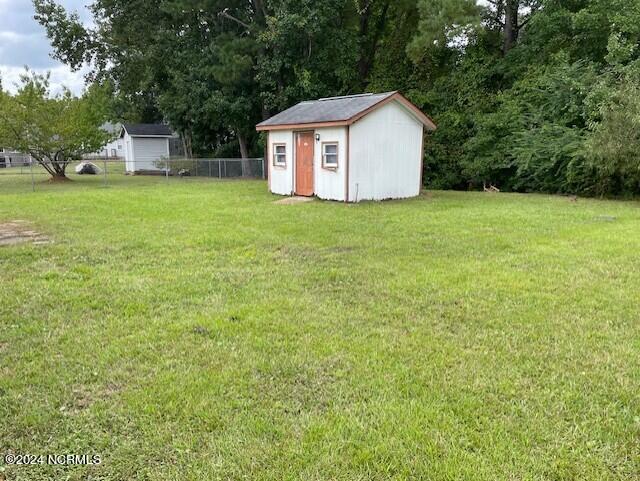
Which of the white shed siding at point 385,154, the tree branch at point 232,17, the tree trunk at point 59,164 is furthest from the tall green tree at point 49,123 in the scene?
the white shed siding at point 385,154

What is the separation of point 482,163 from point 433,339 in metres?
14.6

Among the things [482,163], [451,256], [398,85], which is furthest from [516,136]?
[451,256]

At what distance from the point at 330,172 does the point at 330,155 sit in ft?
1.48

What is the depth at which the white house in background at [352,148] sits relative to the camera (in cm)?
1220

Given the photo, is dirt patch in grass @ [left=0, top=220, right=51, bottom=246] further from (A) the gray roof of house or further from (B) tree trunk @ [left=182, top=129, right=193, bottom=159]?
(A) the gray roof of house

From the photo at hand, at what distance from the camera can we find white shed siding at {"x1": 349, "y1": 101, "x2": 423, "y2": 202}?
1227 cm

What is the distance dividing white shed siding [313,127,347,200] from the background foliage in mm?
6590

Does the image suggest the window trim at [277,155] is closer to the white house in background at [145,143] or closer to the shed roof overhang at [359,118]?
the shed roof overhang at [359,118]

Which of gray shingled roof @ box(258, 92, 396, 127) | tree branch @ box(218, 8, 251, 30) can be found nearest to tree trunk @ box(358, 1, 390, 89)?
tree branch @ box(218, 8, 251, 30)

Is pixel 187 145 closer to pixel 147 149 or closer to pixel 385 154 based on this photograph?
pixel 147 149

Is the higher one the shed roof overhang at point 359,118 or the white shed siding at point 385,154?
the shed roof overhang at point 359,118

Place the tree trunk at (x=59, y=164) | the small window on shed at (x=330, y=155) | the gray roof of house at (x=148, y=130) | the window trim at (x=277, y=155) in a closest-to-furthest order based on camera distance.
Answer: the small window on shed at (x=330, y=155)
the window trim at (x=277, y=155)
the tree trunk at (x=59, y=164)
the gray roof of house at (x=148, y=130)

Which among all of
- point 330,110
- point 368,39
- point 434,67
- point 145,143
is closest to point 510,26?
point 434,67

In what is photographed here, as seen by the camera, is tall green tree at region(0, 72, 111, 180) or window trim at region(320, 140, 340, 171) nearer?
window trim at region(320, 140, 340, 171)
